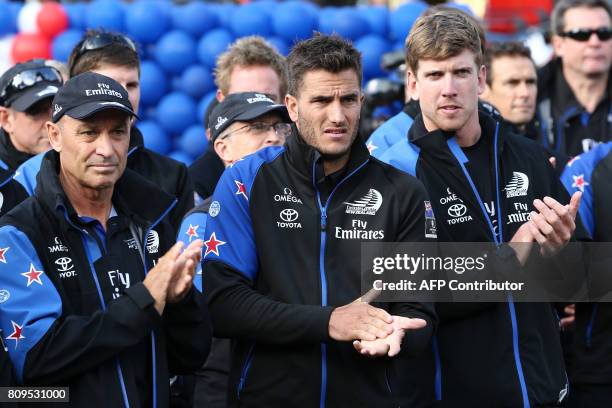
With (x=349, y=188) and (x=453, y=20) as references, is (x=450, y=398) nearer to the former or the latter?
(x=349, y=188)

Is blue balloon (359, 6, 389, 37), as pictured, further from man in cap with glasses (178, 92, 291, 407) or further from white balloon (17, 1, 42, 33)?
man in cap with glasses (178, 92, 291, 407)

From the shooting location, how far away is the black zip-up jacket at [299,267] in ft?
12.2

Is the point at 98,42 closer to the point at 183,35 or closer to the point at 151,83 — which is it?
the point at 151,83

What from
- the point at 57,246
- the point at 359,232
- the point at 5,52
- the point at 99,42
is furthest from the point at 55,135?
the point at 5,52

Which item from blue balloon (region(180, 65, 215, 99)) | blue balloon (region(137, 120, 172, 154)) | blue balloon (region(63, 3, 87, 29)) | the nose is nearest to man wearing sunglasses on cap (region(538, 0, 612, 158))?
the nose

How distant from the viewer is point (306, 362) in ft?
12.3

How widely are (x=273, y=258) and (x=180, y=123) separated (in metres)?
6.60

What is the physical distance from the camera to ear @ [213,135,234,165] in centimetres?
520

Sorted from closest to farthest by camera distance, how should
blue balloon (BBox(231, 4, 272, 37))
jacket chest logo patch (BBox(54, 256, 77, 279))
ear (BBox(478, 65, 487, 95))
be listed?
jacket chest logo patch (BBox(54, 256, 77, 279))
ear (BBox(478, 65, 487, 95))
blue balloon (BBox(231, 4, 272, 37))

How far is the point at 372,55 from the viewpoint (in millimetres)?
9805

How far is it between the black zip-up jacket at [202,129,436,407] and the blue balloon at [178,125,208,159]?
6054 millimetres

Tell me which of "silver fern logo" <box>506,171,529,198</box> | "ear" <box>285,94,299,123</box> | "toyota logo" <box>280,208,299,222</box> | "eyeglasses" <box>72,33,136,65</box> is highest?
"eyeglasses" <box>72,33,136,65</box>

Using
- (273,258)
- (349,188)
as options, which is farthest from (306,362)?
(349,188)

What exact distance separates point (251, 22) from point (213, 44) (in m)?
0.43
